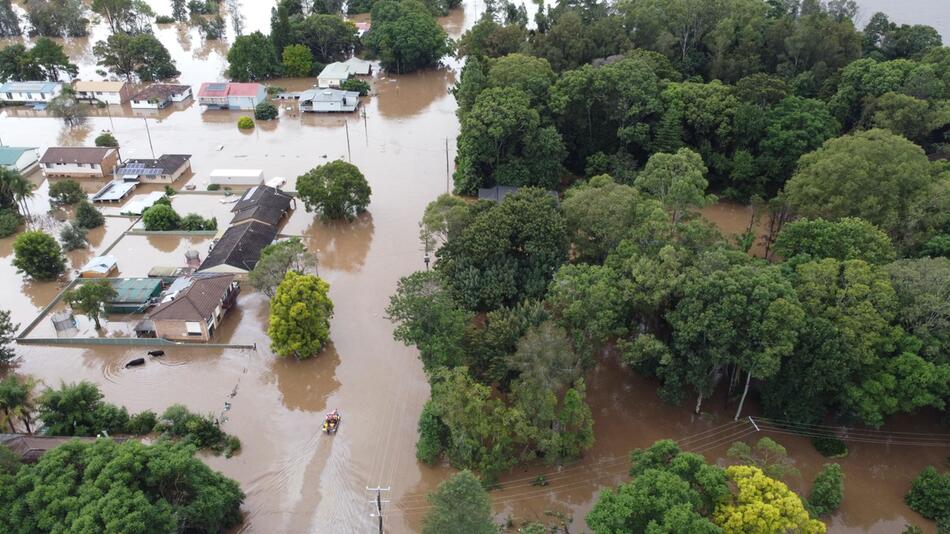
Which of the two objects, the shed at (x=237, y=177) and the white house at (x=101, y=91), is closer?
the shed at (x=237, y=177)

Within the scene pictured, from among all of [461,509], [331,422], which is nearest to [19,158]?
[331,422]

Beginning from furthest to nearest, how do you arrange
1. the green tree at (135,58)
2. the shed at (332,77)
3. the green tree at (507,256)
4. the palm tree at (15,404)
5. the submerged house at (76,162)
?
the green tree at (135,58)
the shed at (332,77)
the submerged house at (76,162)
the green tree at (507,256)
the palm tree at (15,404)

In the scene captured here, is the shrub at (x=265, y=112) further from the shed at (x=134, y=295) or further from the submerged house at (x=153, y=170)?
the shed at (x=134, y=295)

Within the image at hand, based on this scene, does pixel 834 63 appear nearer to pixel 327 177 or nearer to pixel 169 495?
pixel 327 177

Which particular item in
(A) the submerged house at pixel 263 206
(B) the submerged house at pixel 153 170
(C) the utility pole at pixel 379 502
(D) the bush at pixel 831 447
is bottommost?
(C) the utility pole at pixel 379 502

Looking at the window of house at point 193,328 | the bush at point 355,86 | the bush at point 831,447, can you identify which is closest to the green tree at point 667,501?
the bush at point 831,447

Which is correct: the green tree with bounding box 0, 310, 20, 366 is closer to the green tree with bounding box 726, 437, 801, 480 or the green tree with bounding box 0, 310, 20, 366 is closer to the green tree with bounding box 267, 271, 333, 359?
the green tree with bounding box 267, 271, 333, 359

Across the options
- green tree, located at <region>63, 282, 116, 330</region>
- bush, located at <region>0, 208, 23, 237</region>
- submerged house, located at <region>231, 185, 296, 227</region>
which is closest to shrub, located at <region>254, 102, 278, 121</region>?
submerged house, located at <region>231, 185, 296, 227</region>
